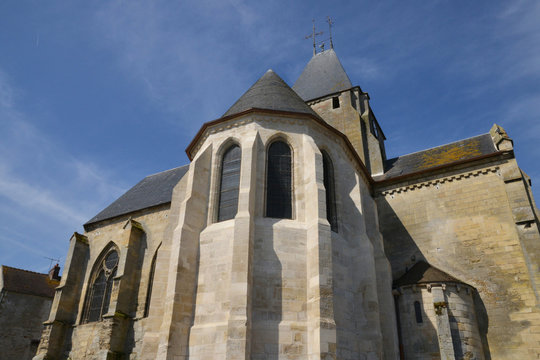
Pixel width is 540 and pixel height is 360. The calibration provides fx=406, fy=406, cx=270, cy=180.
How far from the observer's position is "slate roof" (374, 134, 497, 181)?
A: 49.8 ft

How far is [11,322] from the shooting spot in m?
20.6

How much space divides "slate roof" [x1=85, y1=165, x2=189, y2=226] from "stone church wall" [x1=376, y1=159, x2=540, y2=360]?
9.33 m

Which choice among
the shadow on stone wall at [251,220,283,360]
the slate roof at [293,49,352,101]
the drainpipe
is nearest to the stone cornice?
the drainpipe

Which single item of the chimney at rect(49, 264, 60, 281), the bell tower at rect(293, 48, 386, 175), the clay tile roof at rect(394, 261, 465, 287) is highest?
the bell tower at rect(293, 48, 386, 175)

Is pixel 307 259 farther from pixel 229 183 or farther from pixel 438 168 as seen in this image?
pixel 438 168

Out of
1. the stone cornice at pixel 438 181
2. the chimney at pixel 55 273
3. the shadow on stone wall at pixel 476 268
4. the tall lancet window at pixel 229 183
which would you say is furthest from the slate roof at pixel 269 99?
the chimney at pixel 55 273

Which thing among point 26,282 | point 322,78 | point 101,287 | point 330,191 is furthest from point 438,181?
point 26,282

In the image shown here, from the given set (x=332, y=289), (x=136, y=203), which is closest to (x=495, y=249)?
(x=332, y=289)

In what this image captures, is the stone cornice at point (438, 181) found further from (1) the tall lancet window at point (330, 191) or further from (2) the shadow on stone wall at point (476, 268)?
(1) the tall lancet window at point (330, 191)

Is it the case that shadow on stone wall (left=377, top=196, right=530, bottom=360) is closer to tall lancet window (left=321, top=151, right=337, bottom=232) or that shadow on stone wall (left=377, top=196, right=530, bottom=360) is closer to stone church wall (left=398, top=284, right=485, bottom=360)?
stone church wall (left=398, top=284, right=485, bottom=360)

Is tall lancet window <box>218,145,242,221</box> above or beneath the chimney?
beneath

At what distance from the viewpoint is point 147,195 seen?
18922 millimetres

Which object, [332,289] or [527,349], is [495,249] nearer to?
[527,349]

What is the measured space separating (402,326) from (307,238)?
4.39 meters
